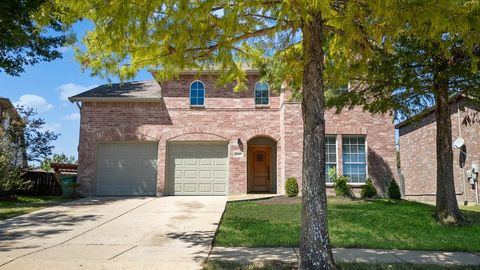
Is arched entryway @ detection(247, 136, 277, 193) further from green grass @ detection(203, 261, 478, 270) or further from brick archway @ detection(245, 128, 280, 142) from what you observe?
green grass @ detection(203, 261, 478, 270)

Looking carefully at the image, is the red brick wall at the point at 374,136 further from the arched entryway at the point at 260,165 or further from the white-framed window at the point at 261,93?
the arched entryway at the point at 260,165

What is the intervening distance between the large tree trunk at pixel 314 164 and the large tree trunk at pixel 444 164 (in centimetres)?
612

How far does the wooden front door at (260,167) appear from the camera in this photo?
1897 cm

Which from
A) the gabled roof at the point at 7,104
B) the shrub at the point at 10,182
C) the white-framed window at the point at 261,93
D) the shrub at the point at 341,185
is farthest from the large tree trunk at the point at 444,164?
the gabled roof at the point at 7,104

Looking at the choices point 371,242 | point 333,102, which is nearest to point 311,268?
point 371,242

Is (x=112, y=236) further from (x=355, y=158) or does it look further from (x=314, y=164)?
(x=355, y=158)

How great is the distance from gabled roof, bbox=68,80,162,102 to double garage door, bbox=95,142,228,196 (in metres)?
2.11

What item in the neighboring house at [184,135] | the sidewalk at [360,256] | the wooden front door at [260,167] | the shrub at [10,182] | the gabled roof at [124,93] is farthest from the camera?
the wooden front door at [260,167]

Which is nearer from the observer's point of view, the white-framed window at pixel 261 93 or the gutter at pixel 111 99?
the gutter at pixel 111 99

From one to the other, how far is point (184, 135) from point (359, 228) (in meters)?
9.68

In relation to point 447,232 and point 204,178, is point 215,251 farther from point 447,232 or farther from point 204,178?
point 204,178

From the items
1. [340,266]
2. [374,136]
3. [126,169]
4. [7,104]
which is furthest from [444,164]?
[7,104]

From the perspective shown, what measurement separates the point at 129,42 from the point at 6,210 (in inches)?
387

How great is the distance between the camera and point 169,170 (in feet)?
56.9
